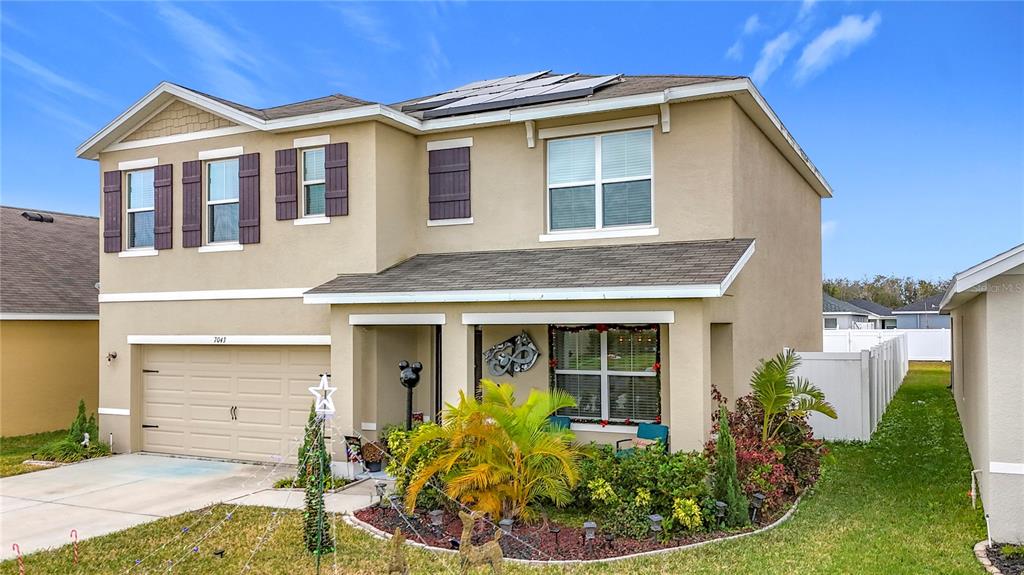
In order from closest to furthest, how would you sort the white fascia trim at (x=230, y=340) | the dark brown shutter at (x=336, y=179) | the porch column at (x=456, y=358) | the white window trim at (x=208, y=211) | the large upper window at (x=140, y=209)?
1. the porch column at (x=456, y=358)
2. the dark brown shutter at (x=336, y=179)
3. the white fascia trim at (x=230, y=340)
4. the white window trim at (x=208, y=211)
5. the large upper window at (x=140, y=209)

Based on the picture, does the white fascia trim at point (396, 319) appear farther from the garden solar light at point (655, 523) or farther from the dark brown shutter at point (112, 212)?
the dark brown shutter at point (112, 212)

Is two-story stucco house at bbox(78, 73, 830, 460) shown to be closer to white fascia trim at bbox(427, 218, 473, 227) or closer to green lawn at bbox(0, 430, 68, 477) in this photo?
white fascia trim at bbox(427, 218, 473, 227)

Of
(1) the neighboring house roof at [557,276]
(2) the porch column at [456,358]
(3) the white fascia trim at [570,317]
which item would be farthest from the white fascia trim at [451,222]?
(3) the white fascia trim at [570,317]

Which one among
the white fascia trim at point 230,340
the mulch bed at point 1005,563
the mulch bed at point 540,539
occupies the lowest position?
the mulch bed at point 540,539

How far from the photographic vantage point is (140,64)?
1107 inches

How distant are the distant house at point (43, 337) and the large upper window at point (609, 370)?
12438mm

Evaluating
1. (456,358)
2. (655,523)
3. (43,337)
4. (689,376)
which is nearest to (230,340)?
(456,358)

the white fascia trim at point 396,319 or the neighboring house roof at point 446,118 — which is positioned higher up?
the neighboring house roof at point 446,118

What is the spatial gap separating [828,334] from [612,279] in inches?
932

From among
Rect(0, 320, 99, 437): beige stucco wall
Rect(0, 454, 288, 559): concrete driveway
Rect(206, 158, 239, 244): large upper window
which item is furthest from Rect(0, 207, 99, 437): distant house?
Rect(206, 158, 239, 244): large upper window

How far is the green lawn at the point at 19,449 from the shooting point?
1326 centimetres

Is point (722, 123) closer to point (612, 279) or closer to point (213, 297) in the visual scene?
point (612, 279)

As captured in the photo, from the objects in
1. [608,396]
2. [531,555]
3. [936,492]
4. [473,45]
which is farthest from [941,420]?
[473,45]

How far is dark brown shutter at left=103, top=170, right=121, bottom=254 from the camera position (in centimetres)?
1474
